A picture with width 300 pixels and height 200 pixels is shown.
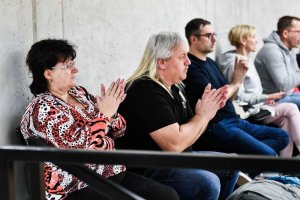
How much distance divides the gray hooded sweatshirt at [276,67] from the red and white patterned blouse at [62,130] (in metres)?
3.66

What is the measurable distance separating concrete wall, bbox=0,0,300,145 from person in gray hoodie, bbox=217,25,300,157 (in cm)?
42

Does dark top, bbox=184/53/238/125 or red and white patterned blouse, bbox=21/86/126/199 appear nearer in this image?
red and white patterned blouse, bbox=21/86/126/199

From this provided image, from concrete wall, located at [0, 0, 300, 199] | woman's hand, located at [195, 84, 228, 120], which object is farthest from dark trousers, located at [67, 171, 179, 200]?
woman's hand, located at [195, 84, 228, 120]

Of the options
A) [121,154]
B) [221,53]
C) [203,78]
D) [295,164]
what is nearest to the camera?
[295,164]

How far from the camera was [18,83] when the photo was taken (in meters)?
3.40

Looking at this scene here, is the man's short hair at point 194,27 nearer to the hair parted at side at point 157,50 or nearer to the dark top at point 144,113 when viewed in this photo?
the hair parted at side at point 157,50

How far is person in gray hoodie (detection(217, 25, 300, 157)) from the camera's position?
19.3ft

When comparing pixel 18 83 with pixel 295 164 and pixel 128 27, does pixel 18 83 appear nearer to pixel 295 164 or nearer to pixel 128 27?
pixel 128 27

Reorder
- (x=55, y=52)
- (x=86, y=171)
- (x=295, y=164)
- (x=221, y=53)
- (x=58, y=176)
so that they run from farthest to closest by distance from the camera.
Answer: (x=221, y=53) → (x=55, y=52) → (x=58, y=176) → (x=86, y=171) → (x=295, y=164)

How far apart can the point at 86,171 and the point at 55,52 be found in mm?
1586

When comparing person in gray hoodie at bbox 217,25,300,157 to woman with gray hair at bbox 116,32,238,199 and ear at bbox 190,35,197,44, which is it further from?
woman with gray hair at bbox 116,32,238,199

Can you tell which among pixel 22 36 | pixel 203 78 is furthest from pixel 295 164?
pixel 203 78

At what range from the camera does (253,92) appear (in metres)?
6.36

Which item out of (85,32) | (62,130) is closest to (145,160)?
(62,130)
